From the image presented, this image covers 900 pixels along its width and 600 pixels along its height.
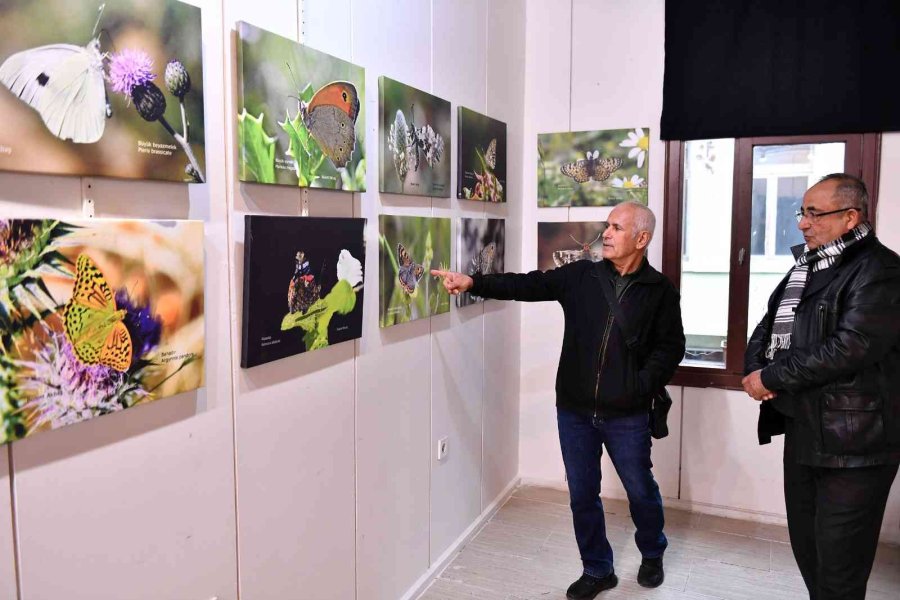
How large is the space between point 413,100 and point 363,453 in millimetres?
1404

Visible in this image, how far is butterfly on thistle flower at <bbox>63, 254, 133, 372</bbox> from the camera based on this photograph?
4.34 feet

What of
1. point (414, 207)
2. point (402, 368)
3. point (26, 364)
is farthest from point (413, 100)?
point (26, 364)

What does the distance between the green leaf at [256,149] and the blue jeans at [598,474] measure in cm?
169

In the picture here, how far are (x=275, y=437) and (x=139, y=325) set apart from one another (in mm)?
659

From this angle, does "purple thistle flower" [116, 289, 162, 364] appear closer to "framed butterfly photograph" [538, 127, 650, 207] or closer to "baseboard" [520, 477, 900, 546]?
"framed butterfly photograph" [538, 127, 650, 207]

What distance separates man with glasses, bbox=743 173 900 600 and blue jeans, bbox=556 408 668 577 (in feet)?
2.01

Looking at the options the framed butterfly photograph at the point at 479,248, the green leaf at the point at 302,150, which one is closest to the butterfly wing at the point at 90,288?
the green leaf at the point at 302,150

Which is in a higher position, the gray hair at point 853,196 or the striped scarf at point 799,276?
the gray hair at point 853,196

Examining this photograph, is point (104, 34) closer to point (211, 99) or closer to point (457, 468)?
point (211, 99)

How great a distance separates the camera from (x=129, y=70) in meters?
1.41

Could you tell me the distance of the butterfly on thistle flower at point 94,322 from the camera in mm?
1322

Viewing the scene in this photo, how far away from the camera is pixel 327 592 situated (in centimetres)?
227

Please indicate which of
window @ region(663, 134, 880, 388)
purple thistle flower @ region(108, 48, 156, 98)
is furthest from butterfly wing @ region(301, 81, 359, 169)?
window @ region(663, 134, 880, 388)

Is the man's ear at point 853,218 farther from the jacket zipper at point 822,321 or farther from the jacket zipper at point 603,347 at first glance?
the jacket zipper at point 603,347
